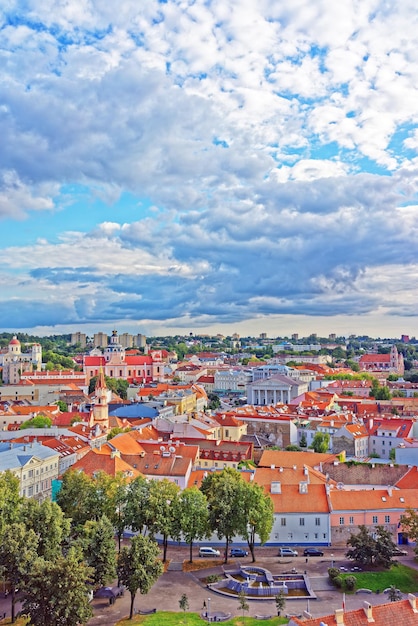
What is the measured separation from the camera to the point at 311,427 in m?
97.6

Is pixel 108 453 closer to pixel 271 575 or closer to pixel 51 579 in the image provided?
pixel 271 575

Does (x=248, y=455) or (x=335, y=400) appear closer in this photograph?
(x=248, y=455)

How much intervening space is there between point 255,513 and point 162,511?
7298mm

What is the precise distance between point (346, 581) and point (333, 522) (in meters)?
10.6

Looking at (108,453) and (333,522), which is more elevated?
(108,453)

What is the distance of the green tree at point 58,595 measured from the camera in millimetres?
33531

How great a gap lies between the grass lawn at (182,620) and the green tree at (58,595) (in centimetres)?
486

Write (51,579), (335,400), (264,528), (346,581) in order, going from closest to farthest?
1. (51,579)
2. (346,581)
3. (264,528)
4. (335,400)

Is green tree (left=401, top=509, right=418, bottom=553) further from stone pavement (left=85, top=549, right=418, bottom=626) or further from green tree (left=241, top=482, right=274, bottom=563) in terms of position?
green tree (left=241, top=482, right=274, bottom=563)

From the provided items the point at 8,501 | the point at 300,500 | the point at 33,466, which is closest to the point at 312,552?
the point at 300,500

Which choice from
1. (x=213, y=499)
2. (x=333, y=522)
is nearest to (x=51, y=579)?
(x=213, y=499)

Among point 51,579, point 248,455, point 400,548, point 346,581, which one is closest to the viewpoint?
point 51,579

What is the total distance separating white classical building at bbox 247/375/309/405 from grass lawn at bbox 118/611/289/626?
4615 inches

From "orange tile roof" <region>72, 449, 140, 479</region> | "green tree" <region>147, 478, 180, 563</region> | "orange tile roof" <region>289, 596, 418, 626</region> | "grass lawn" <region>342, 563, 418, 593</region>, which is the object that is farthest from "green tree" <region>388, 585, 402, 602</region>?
"orange tile roof" <region>72, 449, 140, 479</region>
